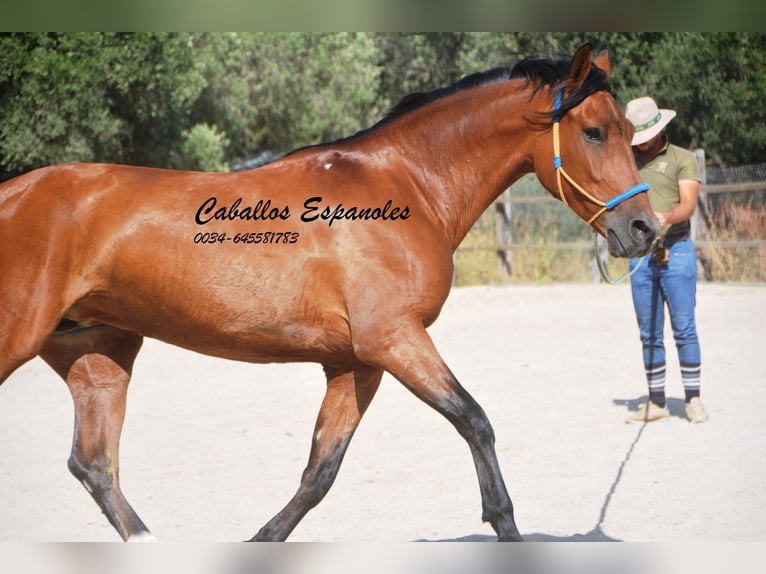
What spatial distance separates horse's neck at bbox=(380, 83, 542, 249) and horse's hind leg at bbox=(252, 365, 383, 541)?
69 cm

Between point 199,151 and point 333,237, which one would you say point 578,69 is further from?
point 199,151

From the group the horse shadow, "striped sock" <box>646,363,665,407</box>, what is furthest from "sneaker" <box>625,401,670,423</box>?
the horse shadow

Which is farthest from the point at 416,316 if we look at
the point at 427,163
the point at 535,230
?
the point at 535,230

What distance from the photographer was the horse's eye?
12.0ft

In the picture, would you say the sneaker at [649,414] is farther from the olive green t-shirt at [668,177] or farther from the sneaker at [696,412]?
the olive green t-shirt at [668,177]

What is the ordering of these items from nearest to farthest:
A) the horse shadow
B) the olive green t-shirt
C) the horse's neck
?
the horse's neck < the horse shadow < the olive green t-shirt

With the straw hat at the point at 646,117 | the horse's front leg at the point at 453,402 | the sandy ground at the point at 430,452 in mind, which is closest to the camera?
the horse's front leg at the point at 453,402

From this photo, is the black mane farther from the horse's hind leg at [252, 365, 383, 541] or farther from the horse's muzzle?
the horse's hind leg at [252, 365, 383, 541]

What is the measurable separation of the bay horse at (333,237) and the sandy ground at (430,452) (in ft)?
3.63

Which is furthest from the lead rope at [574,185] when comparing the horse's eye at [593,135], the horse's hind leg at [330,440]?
the horse's hind leg at [330,440]

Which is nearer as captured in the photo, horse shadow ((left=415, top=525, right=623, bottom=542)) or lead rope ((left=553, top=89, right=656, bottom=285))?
lead rope ((left=553, top=89, right=656, bottom=285))

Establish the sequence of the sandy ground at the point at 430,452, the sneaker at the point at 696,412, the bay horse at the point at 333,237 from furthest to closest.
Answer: the sneaker at the point at 696,412 < the sandy ground at the point at 430,452 < the bay horse at the point at 333,237

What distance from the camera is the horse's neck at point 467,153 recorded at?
3.81 metres
